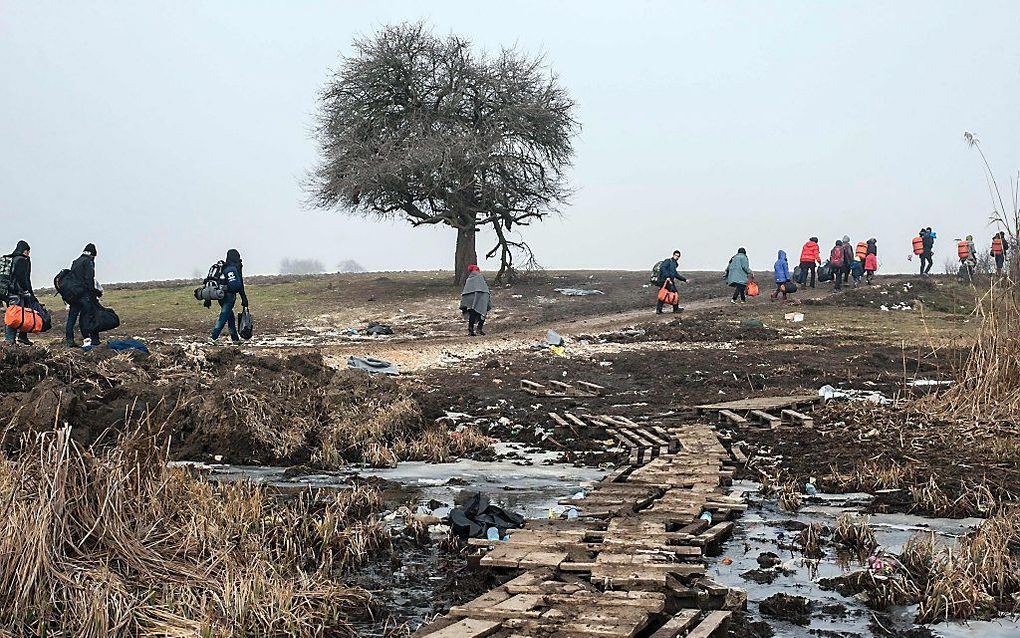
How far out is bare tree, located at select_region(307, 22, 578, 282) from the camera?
32375 mm

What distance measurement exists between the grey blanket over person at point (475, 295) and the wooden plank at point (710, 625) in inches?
635

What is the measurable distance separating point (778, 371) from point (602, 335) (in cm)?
553

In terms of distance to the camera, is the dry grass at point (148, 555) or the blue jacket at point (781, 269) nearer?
the dry grass at point (148, 555)

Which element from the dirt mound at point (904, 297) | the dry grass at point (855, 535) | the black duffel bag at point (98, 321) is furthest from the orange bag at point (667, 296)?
the dry grass at point (855, 535)

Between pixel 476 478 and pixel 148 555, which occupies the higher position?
pixel 148 555

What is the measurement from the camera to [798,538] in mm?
6617

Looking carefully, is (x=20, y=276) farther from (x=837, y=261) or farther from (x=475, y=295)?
(x=837, y=261)

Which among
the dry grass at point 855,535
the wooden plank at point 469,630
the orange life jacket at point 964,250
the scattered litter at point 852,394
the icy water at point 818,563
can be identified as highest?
the orange life jacket at point 964,250

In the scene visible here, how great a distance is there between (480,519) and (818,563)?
225 centimetres

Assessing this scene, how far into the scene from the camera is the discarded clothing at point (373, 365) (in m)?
15.7

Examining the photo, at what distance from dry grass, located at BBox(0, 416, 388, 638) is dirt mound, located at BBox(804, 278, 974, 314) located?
21419 millimetres

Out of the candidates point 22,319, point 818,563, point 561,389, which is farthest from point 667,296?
point 818,563

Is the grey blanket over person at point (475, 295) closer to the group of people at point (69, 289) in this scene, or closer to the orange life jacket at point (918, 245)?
the group of people at point (69, 289)

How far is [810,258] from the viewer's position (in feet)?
99.5
